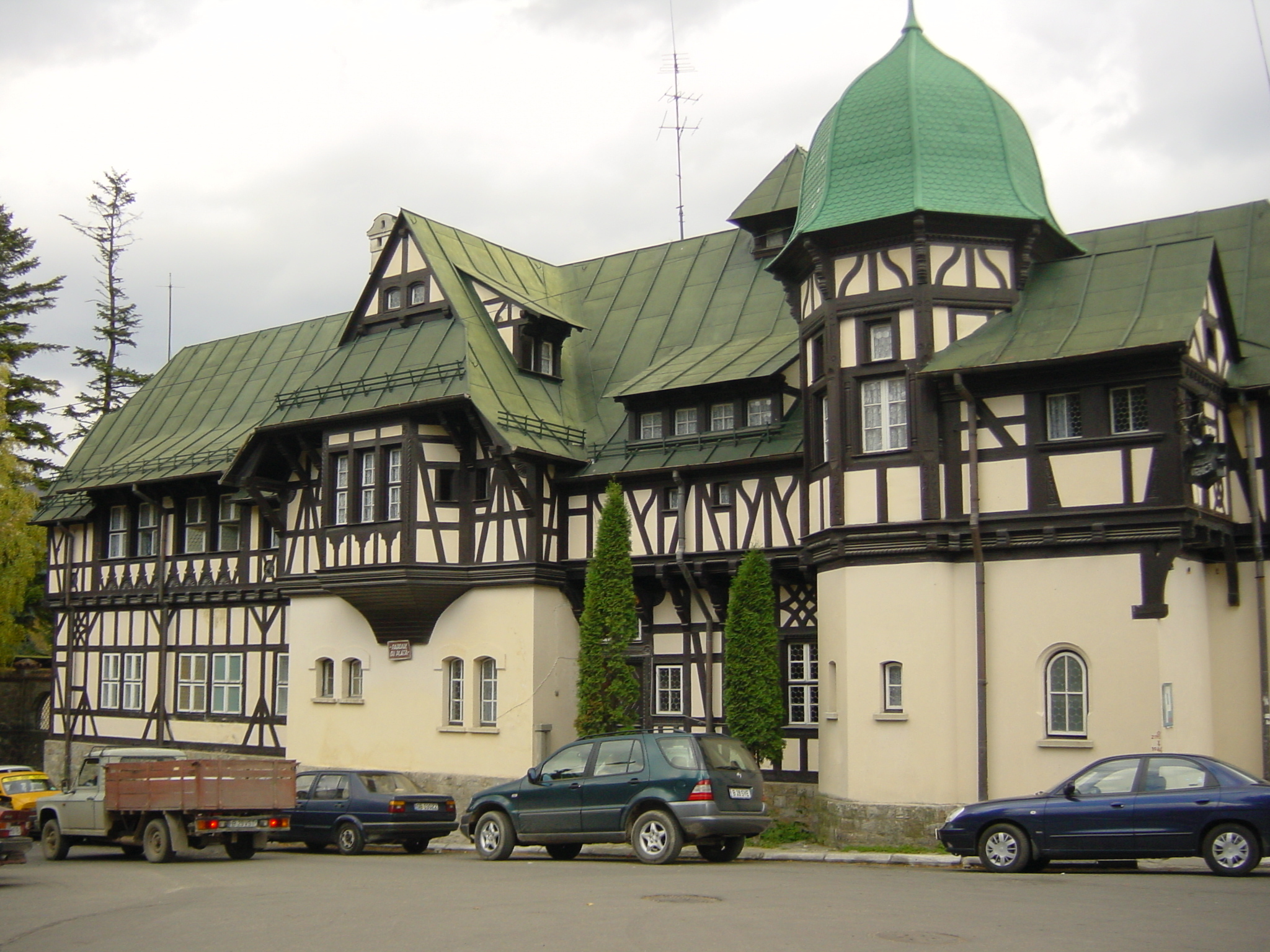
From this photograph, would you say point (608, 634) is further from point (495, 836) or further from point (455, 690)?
point (495, 836)

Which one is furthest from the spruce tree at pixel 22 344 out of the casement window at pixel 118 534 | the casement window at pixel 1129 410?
the casement window at pixel 1129 410

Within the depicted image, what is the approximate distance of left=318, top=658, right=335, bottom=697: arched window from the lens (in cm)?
2967

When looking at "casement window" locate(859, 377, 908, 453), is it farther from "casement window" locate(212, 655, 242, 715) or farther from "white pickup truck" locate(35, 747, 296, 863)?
"casement window" locate(212, 655, 242, 715)

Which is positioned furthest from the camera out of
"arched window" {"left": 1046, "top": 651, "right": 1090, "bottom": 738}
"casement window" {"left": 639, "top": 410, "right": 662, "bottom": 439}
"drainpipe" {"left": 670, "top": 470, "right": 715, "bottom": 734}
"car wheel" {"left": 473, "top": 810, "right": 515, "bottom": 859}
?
"casement window" {"left": 639, "top": 410, "right": 662, "bottom": 439}

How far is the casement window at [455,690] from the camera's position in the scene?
90.0 ft

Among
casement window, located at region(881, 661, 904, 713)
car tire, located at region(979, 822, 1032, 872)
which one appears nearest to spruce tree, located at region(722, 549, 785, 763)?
casement window, located at region(881, 661, 904, 713)

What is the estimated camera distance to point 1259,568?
21.4 m

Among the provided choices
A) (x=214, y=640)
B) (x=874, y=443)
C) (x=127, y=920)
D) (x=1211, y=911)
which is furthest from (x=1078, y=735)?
(x=214, y=640)

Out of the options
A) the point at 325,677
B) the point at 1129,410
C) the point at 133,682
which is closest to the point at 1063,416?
the point at 1129,410

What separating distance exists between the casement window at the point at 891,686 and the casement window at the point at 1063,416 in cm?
426

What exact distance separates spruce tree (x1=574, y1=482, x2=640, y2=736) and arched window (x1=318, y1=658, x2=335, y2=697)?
719cm

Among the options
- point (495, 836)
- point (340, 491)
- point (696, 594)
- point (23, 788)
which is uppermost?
point (340, 491)

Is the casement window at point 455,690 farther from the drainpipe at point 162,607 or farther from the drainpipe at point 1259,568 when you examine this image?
the drainpipe at point 1259,568

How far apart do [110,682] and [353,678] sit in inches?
423
